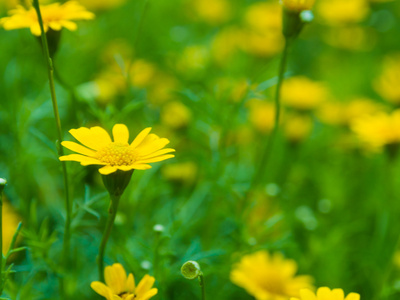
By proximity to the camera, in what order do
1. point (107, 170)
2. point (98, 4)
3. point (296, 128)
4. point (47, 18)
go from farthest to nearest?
point (98, 4) → point (296, 128) → point (47, 18) → point (107, 170)

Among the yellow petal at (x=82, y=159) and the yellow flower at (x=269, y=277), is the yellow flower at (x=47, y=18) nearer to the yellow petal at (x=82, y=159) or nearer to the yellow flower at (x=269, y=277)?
the yellow petal at (x=82, y=159)

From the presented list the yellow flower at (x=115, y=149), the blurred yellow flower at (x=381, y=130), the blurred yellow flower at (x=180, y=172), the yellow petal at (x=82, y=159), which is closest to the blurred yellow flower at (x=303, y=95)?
the blurred yellow flower at (x=381, y=130)

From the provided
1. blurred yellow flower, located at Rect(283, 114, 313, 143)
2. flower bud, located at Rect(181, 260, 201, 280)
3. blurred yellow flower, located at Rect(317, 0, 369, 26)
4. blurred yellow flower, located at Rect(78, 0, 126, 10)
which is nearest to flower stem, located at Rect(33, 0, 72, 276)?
flower bud, located at Rect(181, 260, 201, 280)

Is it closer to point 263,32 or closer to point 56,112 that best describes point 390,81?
point 263,32

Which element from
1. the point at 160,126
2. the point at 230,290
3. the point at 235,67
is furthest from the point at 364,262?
the point at 235,67

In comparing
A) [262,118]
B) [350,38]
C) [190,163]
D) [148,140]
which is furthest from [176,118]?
[350,38]

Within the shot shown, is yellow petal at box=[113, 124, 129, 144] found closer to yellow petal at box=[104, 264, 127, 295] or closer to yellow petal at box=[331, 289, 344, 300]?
yellow petal at box=[104, 264, 127, 295]
